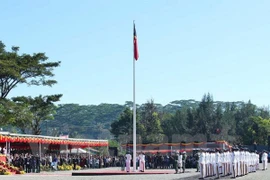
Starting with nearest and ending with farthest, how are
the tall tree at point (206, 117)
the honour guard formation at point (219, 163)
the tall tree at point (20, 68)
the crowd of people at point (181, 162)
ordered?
the honour guard formation at point (219, 163), the crowd of people at point (181, 162), the tall tree at point (20, 68), the tall tree at point (206, 117)

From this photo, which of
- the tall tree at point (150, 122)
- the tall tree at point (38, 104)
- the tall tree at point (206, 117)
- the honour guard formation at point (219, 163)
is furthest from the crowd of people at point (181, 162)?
the tall tree at point (206, 117)

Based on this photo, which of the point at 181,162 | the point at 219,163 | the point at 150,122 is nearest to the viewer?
the point at 219,163

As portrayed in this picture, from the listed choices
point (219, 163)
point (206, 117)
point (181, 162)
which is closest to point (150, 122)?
point (206, 117)

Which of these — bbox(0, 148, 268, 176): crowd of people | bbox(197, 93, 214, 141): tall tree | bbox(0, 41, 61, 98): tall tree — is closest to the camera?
bbox(0, 148, 268, 176): crowd of people

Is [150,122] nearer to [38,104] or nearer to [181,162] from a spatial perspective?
[38,104]

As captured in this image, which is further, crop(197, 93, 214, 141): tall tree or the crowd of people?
crop(197, 93, 214, 141): tall tree

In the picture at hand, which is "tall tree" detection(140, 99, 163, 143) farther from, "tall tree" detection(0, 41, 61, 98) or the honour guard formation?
the honour guard formation

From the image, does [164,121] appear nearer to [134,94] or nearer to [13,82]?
[13,82]

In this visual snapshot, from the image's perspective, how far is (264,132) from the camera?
8262 cm

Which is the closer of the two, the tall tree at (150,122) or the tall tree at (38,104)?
the tall tree at (38,104)

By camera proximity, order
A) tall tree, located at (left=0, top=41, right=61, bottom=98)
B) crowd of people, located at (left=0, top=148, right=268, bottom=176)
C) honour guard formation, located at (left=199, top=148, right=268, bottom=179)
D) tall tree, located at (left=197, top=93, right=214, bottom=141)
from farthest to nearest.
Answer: tall tree, located at (left=197, top=93, right=214, bottom=141), tall tree, located at (left=0, top=41, right=61, bottom=98), crowd of people, located at (left=0, top=148, right=268, bottom=176), honour guard formation, located at (left=199, top=148, right=268, bottom=179)

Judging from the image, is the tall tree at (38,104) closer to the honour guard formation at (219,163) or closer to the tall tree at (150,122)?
the honour guard formation at (219,163)

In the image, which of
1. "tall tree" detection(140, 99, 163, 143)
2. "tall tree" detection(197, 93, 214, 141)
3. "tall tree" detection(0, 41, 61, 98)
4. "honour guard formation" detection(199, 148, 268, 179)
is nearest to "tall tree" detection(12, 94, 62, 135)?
"tall tree" detection(0, 41, 61, 98)

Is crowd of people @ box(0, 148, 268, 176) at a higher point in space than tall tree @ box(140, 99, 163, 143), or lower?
lower
